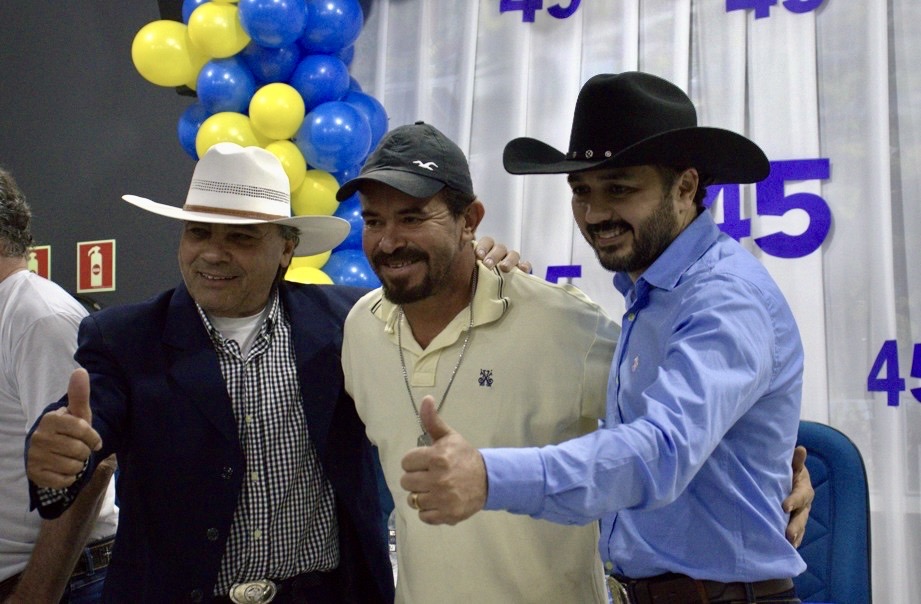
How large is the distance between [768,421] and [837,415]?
2110 mm

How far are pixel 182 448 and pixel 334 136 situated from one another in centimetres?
178

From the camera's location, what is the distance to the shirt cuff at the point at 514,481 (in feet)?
4.14

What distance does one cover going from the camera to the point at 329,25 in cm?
369

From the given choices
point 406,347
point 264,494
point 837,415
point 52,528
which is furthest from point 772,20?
point 52,528

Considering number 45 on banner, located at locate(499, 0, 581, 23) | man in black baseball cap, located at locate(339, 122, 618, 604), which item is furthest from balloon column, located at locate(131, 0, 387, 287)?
man in black baseball cap, located at locate(339, 122, 618, 604)

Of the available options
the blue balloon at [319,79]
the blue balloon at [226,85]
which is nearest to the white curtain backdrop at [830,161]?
the blue balloon at [319,79]

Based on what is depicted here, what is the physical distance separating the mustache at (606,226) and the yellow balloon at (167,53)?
2576mm

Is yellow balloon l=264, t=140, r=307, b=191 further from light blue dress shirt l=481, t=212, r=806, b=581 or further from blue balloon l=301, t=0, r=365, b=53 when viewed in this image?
light blue dress shirt l=481, t=212, r=806, b=581

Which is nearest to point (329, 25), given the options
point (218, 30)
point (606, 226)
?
point (218, 30)

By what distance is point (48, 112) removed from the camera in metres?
5.49

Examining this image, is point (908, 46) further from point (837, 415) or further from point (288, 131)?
point (288, 131)

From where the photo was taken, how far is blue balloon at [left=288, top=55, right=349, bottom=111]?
3.69 m

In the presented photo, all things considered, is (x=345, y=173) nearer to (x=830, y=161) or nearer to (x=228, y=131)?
(x=228, y=131)

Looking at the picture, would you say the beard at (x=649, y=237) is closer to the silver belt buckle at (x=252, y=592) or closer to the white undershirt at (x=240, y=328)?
the white undershirt at (x=240, y=328)
